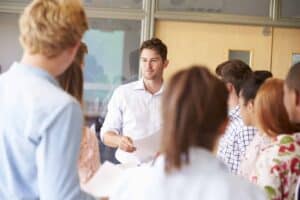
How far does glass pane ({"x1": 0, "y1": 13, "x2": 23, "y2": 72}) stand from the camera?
4.36m

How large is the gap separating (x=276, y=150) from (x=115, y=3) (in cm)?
301


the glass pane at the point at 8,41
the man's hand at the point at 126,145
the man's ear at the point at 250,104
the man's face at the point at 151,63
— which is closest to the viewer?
the man's ear at the point at 250,104

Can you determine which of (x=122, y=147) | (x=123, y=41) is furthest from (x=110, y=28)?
(x=122, y=147)

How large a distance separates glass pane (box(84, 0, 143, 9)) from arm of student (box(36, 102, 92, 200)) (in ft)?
11.0

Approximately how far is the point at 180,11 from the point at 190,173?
335 cm

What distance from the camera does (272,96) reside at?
1748mm

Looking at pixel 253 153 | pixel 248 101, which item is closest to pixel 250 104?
pixel 248 101

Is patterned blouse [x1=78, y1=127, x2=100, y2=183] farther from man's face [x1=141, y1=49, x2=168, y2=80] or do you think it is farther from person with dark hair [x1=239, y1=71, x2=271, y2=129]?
man's face [x1=141, y1=49, x2=168, y2=80]

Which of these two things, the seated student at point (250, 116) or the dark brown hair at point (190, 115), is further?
the seated student at point (250, 116)

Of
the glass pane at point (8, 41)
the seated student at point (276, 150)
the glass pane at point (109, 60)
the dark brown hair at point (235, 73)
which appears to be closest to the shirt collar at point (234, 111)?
the dark brown hair at point (235, 73)

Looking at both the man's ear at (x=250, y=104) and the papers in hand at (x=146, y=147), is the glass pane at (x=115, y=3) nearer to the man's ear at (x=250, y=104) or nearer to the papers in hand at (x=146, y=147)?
the papers in hand at (x=146, y=147)

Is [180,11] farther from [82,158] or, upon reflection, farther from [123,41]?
[82,158]

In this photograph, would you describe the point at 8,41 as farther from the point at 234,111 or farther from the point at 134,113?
the point at 234,111

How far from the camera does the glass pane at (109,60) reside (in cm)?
444
